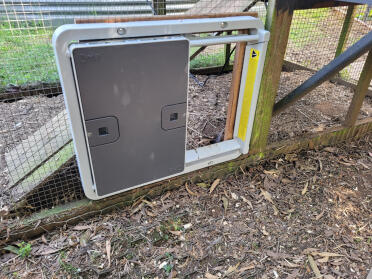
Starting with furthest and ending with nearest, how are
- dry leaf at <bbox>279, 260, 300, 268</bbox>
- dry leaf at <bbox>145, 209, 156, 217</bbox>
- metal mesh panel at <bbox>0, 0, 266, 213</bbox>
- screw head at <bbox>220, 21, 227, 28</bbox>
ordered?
dry leaf at <bbox>145, 209, 156, 217</bbox>
dry leaf at <bbox>279, 260, 300, 268</bbox>
screw head at <bbox>220, 21, 227, 28</bbox>
metal mesh panel at <bbox>0, 0, 266, 213</bbox>

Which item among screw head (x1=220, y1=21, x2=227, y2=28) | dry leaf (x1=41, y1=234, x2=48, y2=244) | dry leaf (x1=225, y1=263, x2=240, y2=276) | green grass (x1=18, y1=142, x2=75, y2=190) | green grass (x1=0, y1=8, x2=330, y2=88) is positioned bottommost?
dry leaf (x1=225, y1=263, x2=240, y2=276)

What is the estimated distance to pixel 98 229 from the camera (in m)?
1.96

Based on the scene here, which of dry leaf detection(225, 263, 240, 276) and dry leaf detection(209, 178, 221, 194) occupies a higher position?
dry leaf detection(209, 178, 221, 194)

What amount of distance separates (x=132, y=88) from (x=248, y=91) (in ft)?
2.94

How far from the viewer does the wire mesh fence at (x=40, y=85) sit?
1.62m

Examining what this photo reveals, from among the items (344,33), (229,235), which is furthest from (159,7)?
(344,33)

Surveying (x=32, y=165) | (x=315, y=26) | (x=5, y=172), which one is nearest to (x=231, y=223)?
(x=32, y=165)

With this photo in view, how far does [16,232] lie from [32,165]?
1.45 ft

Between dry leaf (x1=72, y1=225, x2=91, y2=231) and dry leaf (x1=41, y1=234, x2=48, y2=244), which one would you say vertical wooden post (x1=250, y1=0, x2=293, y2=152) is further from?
dry leaf (x1=41, y1=234, x2=48, y2=244)

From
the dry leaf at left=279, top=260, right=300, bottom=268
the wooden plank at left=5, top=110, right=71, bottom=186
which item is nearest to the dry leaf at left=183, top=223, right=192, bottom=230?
the dry leaf at left=279, top=260, right=300, bottom=268

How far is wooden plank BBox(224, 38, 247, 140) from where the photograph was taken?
2014mm

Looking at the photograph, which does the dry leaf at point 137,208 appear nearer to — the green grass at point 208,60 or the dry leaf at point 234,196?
the dry leaf at point 234,196

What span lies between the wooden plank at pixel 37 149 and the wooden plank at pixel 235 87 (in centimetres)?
119

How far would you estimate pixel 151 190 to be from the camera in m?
2.18
